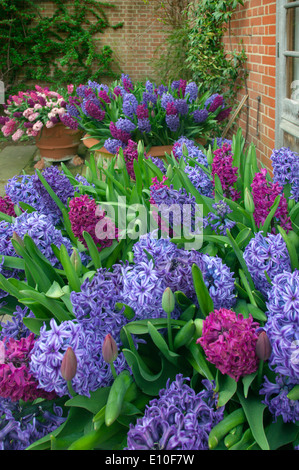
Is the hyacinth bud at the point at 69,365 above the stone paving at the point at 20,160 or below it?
above

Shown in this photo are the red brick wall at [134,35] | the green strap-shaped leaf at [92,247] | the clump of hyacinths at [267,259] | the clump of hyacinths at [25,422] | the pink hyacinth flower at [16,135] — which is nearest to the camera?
the clump of hyacinths at [25,422]

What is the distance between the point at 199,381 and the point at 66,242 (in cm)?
64

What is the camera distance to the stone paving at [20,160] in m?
5.42

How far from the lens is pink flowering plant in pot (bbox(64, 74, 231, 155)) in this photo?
10.3ft

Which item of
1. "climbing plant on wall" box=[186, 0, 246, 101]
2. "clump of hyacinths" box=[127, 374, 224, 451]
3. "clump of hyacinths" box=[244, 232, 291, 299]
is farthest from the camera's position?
"climbing plant on wall" box=[186, 0, 246, 101]

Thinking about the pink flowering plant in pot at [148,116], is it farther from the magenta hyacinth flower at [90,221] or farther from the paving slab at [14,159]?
the magenta hyacinth flower at [90,221]

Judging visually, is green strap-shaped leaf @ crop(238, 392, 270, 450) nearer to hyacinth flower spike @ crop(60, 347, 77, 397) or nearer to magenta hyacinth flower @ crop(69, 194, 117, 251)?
hyacinth flower spike @ crop(60, 347, 77, 397)

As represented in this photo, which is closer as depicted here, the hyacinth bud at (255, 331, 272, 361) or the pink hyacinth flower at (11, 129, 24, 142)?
the hyacinth bud at (255, 331, 272, 361)

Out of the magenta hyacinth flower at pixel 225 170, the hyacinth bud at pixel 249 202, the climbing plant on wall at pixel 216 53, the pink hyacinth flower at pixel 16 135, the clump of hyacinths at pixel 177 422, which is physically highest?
the climbing plant on wall at pixel 216 53

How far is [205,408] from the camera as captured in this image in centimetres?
90

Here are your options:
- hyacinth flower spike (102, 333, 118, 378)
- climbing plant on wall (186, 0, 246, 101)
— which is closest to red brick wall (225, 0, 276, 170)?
climbing plant on wall (186, 0, 246, 101)

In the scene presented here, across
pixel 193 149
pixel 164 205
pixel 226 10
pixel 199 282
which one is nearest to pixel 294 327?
pixel 199 282

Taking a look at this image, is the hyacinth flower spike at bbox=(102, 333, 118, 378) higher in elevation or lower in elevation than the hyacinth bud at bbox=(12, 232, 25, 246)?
lower

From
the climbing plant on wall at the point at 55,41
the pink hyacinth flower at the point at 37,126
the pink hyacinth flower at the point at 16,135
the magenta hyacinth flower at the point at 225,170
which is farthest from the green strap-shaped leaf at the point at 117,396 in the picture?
the climbing plant on wall at the point at 55,41
